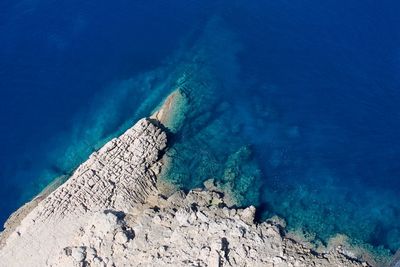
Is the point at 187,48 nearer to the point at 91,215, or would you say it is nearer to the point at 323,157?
the point at 323,157

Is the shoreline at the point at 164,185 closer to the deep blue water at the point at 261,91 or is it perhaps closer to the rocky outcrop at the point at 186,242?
the rocky outcrop at the point at 186,242

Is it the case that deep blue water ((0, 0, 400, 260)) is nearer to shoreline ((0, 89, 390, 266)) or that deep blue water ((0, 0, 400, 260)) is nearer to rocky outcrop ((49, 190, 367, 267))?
shoreline ((0, 89, 390, 266))

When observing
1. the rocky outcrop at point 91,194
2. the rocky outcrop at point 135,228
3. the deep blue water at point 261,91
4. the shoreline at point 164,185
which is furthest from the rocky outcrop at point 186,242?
the deep blue water at point 261,91

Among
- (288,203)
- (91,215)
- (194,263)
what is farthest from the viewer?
(288,203)

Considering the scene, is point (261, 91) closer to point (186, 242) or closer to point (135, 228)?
point (186, 242)

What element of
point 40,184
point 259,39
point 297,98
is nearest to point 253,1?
point 259,39

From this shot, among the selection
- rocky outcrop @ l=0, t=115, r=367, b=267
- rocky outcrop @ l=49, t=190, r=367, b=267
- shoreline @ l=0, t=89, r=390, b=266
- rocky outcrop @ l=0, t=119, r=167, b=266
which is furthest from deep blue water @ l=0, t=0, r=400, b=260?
rocky outcrop @ l=0, t=119, r=167, b=266
